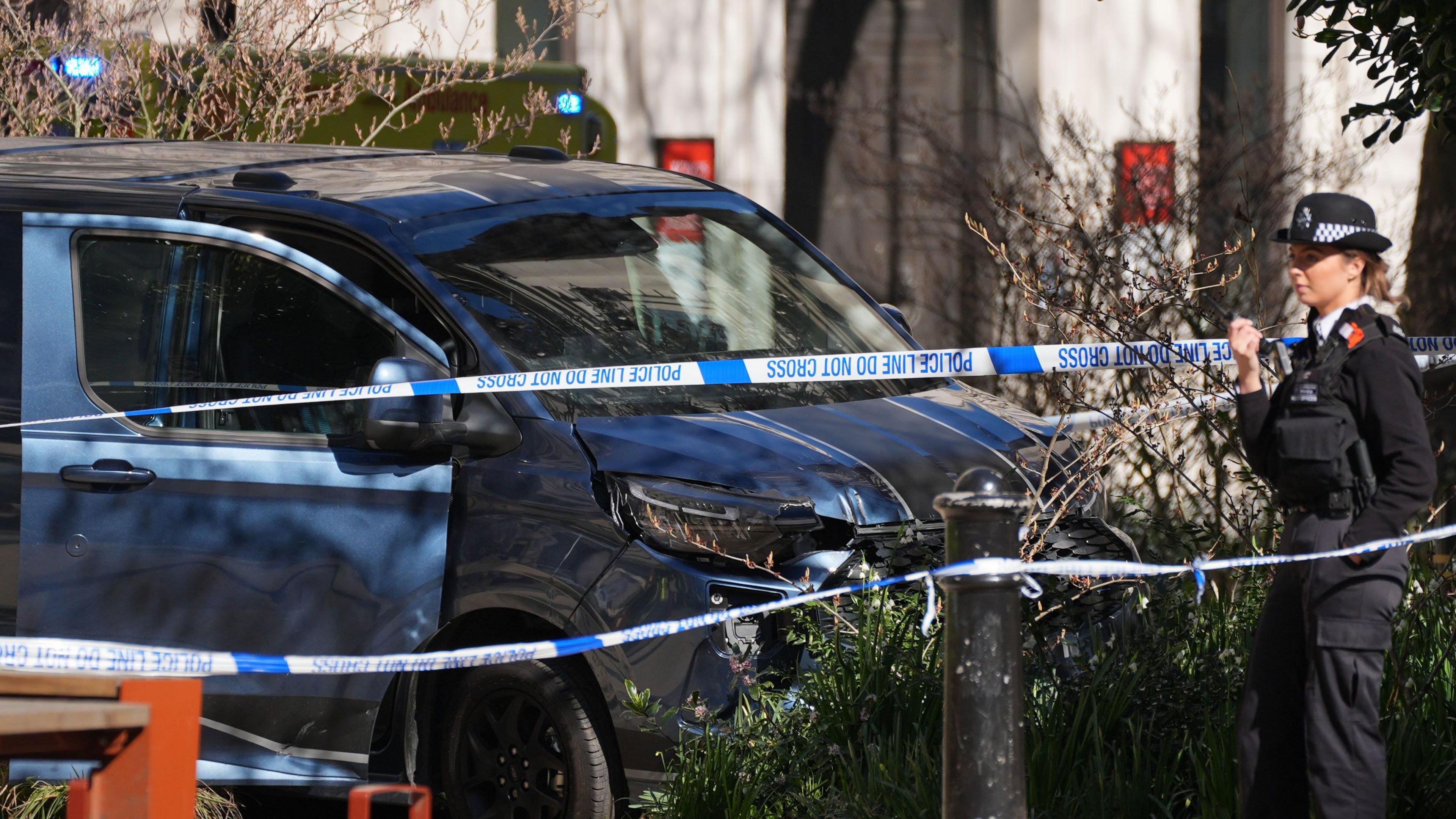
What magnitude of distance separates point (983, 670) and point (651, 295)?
2.22m

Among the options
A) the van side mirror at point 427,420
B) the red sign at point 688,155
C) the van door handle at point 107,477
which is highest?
the red sign at point 688,155

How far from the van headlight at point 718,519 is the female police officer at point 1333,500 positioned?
3.70 feet

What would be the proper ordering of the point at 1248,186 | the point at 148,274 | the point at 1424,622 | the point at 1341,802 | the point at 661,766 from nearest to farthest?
1. the point at 1341,802
2. the point at 661,766
3. the point at 1424,622
4. the point at 148,274
5. the point at 1248,186

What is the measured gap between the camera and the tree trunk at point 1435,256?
25.2ft

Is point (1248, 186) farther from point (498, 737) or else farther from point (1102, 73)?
point (498, 737)

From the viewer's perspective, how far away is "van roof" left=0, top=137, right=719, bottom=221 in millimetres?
5105

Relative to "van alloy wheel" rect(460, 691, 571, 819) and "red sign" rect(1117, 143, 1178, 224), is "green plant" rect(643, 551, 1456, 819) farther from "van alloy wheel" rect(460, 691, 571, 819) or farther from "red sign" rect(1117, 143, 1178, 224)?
"red sign" rect(1117, 143, 1178, 224)

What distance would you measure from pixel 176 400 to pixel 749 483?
168cm

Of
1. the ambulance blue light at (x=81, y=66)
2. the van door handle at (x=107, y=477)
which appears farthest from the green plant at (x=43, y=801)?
the ambulance blue light at (x=81, y=66)

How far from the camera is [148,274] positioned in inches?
196

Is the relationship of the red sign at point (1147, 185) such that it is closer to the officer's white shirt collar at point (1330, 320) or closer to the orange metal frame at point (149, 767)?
the officer's white shirt collar at point (1330, 320)

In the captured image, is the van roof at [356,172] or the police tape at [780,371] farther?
the van roof at [356,172]

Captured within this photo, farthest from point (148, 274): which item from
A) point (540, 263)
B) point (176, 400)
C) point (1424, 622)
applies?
point (1424, 622)

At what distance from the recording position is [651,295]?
17.0ft
